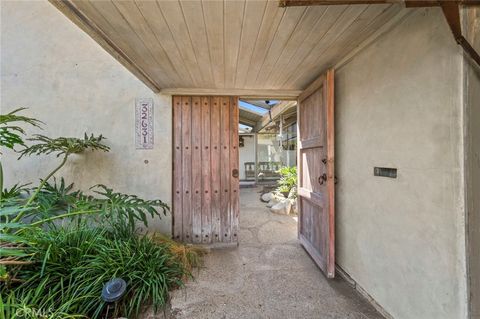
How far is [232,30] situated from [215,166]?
1746 mm

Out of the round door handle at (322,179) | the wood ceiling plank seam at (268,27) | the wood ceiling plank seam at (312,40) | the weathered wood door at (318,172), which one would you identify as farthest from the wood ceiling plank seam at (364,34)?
the round door handle at (322,179)

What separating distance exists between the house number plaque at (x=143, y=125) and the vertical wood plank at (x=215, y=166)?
799 millimetres

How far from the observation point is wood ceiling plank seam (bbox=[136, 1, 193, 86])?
127cm

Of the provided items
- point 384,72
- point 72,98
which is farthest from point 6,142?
point 384,72

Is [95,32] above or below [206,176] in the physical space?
above

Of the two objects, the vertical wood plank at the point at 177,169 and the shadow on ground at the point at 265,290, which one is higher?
the vertical wood plank at the point at 177,169

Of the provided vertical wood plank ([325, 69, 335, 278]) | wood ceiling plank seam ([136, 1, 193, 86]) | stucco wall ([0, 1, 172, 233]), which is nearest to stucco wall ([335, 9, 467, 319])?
vertical wood plank ([325, 69, 335, 278])

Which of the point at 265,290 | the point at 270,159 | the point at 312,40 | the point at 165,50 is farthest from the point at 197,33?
the point at 270,159

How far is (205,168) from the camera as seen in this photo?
2.89 metres

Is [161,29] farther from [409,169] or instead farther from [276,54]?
[409,169]

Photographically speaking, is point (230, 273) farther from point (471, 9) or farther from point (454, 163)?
point (471, 9)

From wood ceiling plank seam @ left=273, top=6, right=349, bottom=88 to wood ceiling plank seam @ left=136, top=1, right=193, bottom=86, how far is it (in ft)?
3.27

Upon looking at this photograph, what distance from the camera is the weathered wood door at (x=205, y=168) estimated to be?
286 centimetres

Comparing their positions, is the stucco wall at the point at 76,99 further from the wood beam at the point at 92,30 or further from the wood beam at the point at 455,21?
the wood beam at the point at 455,21
